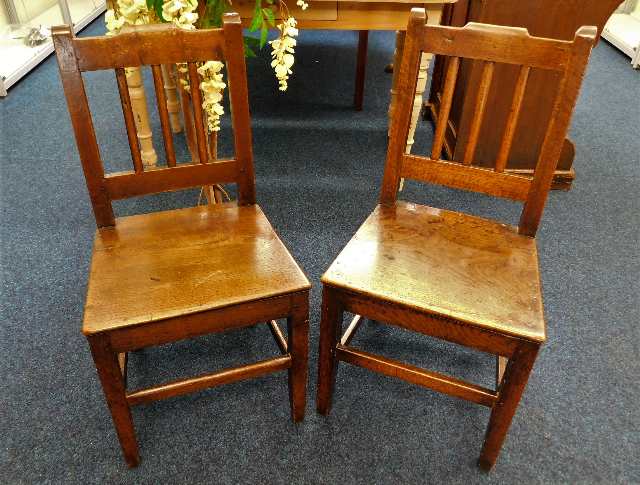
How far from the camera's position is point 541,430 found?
4.69 ft

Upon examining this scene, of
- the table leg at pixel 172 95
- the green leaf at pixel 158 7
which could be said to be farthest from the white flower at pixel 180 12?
the table leg at pixel 172 95

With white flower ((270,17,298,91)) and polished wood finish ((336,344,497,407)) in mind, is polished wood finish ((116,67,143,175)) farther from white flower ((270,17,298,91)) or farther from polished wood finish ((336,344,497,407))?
polished wood finish ((336,344,497,407))

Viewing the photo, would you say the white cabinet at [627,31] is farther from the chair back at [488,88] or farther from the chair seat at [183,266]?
the chair seat at [183,266]

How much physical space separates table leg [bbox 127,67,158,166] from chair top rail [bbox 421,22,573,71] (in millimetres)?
1256

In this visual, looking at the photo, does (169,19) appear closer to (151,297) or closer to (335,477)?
(151,297)

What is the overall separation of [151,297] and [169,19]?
652mm

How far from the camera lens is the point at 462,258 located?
1.24m

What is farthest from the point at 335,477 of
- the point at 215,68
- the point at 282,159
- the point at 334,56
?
the point at 334,56

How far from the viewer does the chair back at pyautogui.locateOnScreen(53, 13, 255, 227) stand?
3.74 feet

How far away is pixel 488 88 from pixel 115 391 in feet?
3.47

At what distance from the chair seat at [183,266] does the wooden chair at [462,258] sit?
0.51 feet

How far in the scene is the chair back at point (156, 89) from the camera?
3.74 feet

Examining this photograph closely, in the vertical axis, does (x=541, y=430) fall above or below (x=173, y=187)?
below

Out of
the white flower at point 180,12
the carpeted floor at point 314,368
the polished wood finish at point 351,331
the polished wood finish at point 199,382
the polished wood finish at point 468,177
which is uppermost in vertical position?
the white flower at point 180,12
